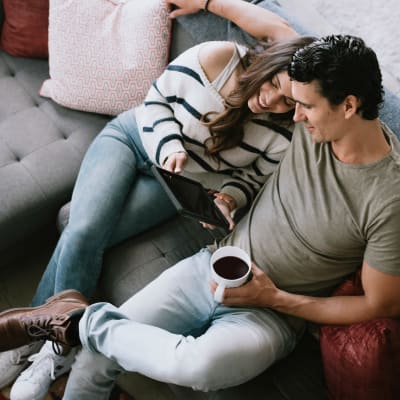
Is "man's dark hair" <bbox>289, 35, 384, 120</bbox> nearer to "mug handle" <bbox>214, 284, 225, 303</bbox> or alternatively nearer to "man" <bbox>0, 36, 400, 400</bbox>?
"man" <bbox>0, 36, 400, 400</bbox>

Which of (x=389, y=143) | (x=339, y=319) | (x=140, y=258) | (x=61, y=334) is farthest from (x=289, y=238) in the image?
(x=61, y=334)

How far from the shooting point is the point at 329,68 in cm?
119

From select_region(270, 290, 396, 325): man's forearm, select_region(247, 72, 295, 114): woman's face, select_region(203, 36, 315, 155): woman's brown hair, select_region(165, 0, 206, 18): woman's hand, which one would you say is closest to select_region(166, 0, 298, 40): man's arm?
select_region(165, 0, 206, 18): woman's hand

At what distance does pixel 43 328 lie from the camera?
1499 millimetres

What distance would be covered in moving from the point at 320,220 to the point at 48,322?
0.79m

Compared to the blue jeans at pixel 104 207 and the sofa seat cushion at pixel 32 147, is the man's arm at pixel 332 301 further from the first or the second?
the sofa seat cushion at pixel 32 147

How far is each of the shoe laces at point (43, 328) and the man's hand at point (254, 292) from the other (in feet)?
1.49

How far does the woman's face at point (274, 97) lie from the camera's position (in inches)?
54.5

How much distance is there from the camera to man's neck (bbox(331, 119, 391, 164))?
1.29 metres

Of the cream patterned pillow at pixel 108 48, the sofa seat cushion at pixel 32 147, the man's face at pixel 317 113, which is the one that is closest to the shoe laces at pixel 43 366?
the sofa seat cushion at pixel 32 147

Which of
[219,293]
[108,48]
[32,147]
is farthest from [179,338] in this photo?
[108,48]

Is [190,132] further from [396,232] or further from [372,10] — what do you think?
[372,10]

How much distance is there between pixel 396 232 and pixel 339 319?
28cm

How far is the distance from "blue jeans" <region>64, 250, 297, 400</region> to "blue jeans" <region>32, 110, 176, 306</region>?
8.8 inches
